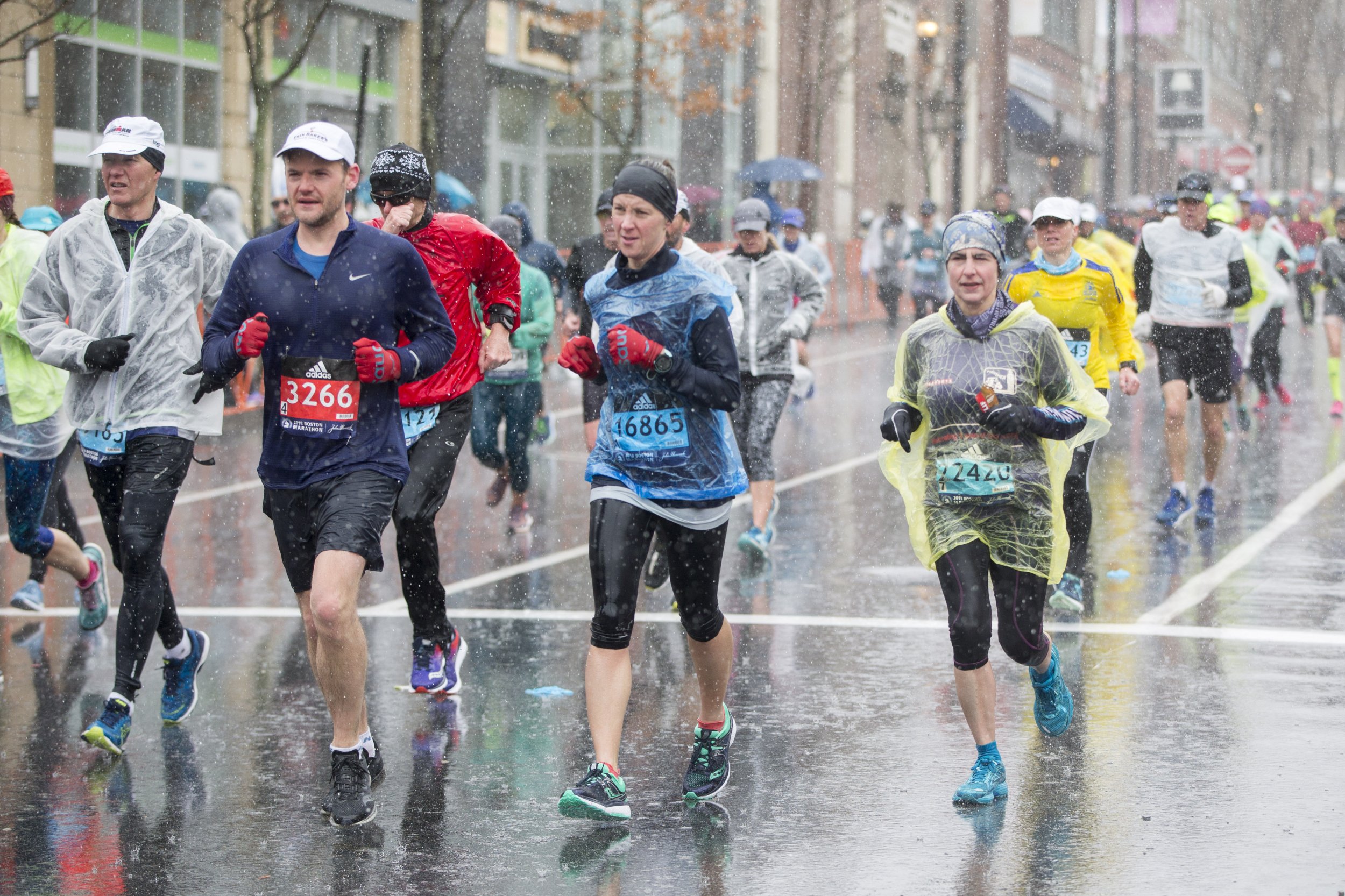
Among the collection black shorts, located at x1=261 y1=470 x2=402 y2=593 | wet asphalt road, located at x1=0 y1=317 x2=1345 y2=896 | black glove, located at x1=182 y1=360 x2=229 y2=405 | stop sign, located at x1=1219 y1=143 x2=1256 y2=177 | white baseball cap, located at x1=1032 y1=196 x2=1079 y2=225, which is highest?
stop sign, located at x1=1219 y1=143 x2=1256 y2=177

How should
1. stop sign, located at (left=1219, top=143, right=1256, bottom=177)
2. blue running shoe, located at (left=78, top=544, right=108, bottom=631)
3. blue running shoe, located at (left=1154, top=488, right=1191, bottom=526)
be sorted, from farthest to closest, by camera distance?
stop sign, located at (left=1219, top=143, right=1256, bottom=177) → blue running shoe, located at (left=1154, top=488, right=1191, bottom=526) → blue running shoe, located at (left=78, top=544, right=108, bottom=631)

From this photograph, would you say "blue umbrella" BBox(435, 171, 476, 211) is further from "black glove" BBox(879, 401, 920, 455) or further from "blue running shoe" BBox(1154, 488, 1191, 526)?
"black glove" BBox(879, 401, 920, 455)

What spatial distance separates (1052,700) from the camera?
19.7ft

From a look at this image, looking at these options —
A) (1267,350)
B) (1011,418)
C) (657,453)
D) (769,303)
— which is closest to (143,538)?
(657,453)

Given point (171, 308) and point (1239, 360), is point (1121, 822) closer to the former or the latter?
point (171, 308)

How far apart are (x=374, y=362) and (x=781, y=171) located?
2850 cm

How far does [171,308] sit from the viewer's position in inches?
253

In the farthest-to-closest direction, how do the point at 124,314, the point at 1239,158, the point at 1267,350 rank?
the point at 1239,158, the point at 1267,350, the point at 124,314

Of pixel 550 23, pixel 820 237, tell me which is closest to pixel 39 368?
pixel 820 237

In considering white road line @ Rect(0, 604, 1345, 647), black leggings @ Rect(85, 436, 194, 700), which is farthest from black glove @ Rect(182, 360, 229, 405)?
white road line @ Rect(0, 604, 1345, 647)

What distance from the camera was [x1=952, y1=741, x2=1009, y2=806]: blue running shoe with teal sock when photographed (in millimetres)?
5465

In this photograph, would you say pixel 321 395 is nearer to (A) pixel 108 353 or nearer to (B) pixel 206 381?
(B) pixel 206 381

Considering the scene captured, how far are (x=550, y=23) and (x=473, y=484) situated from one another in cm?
2153

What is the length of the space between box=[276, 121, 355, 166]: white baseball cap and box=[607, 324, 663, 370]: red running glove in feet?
3.16
